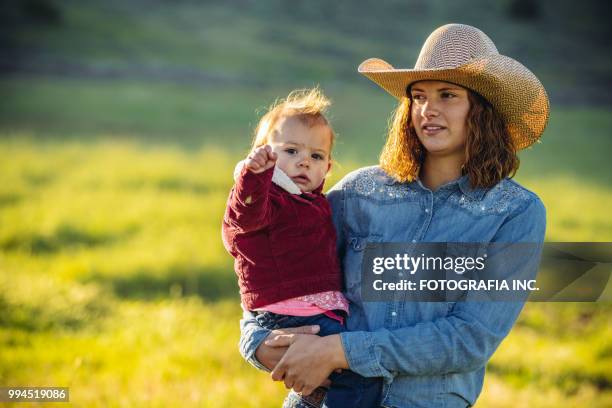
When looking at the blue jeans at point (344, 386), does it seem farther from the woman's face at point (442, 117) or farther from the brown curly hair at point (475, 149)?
the woman's face at point (442, 117)

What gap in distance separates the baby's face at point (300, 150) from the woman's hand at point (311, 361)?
2.22 ft

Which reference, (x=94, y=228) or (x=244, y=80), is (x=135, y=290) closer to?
(x=94, y=228)

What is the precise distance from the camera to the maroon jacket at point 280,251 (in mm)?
2953

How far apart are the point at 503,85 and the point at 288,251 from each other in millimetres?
1073

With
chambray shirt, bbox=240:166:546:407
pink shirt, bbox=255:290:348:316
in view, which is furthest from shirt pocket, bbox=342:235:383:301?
pink shirt, bbox=255:290:348:316

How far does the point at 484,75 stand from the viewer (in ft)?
9.95

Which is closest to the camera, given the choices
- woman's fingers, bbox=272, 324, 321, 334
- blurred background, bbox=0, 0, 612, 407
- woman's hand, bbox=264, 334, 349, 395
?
woman's hand, bbox=264, 334, 349, 395

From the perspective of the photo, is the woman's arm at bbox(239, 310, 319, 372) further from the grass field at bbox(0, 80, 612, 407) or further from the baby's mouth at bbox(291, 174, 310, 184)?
the grass field at bbox(0, 80, 612, 407)

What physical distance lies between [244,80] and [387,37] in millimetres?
8721

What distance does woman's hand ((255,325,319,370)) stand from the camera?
9.62 ft

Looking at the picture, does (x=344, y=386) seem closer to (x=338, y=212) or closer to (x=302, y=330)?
(x=302, y=330)

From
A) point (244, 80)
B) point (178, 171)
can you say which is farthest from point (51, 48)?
point (178, 171)

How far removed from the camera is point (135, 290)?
25.2ft

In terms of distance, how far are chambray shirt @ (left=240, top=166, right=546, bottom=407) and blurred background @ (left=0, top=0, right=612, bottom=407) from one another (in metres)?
1.58
